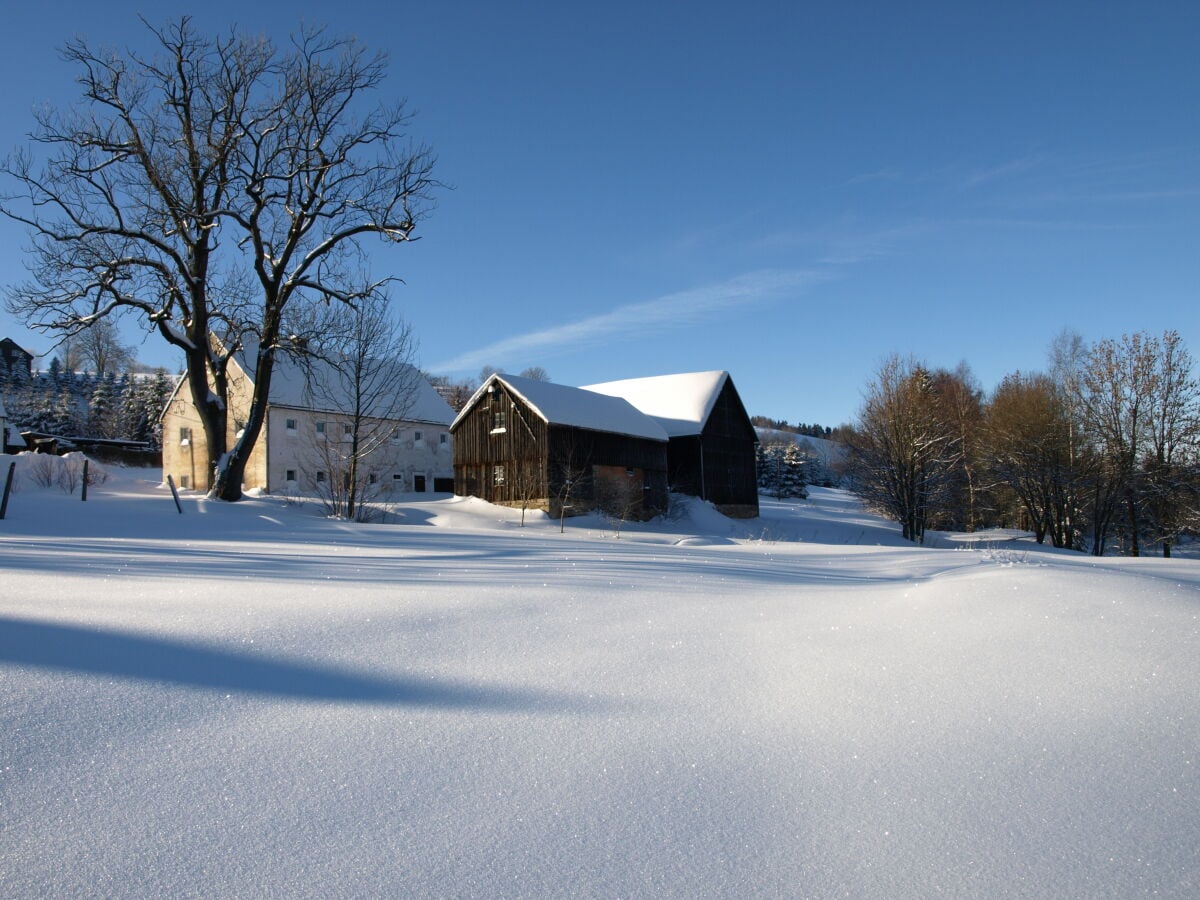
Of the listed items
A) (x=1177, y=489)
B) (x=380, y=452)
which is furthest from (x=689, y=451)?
(x=1177, y=489)

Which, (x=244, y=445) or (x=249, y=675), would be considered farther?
(x=244, y=445)

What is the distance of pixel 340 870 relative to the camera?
110 inches

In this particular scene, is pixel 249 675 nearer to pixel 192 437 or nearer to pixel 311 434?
pixel 311 434

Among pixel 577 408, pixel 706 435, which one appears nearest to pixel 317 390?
pixel 577 408

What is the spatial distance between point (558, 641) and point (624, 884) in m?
2.59

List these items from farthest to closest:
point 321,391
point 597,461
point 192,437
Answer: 1. point 192,437
2. point 321,391
3. point 597,461

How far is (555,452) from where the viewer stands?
31.2m

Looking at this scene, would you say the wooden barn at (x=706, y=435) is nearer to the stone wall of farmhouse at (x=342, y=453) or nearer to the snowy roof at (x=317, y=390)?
the stone wall of farmhouse at (x=342, y=453)

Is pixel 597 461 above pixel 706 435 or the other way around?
the other way around

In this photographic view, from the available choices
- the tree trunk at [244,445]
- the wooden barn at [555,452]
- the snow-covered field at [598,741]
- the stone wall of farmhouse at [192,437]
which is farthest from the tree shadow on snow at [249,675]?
the stone wall of farmhouse at [192,437]

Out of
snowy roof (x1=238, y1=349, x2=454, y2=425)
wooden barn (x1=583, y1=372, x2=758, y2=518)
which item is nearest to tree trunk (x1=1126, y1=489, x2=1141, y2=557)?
wooden barn (x1=583, y1=372, x2=758, y2=518)

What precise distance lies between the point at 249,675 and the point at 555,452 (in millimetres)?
26830

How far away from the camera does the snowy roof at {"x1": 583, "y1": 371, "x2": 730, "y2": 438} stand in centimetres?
3822

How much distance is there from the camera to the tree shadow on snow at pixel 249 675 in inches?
165
